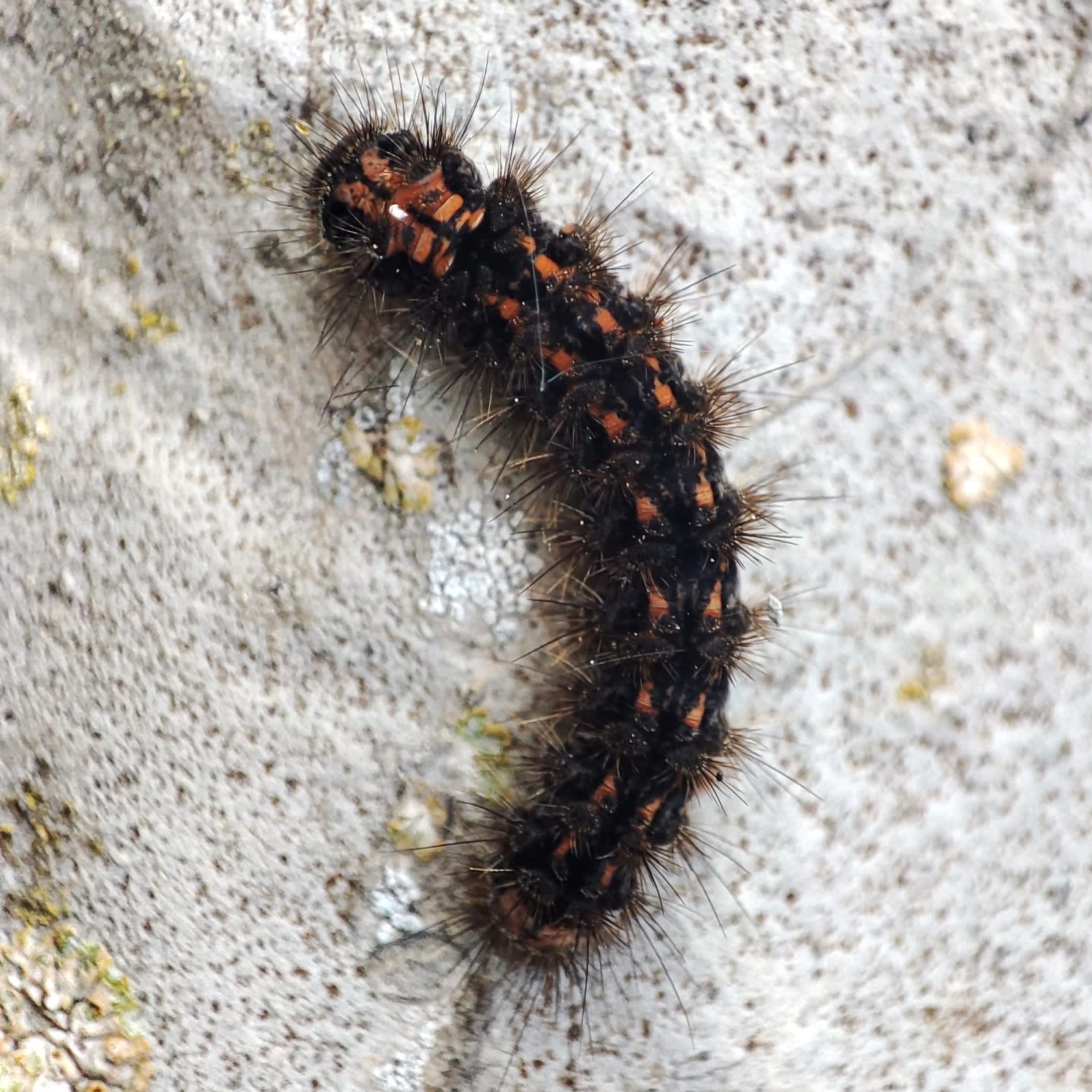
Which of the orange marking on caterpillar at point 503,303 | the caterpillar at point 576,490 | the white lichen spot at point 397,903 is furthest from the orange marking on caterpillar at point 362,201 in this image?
the white lichen spot at point 397,903

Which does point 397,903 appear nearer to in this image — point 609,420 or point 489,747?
point 489,747

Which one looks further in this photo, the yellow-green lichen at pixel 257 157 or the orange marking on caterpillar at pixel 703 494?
the yellow-green lichen at pixel 257 157

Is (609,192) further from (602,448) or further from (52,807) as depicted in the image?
(52,807)

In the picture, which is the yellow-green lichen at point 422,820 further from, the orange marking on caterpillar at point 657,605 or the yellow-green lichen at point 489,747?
the orange marking on caterpillar at point 657,605

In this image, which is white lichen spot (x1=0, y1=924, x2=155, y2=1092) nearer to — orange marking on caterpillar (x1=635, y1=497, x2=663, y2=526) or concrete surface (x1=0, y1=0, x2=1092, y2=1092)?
concrete surface (x1=0, y1=0, x2=1092, y2=1092)

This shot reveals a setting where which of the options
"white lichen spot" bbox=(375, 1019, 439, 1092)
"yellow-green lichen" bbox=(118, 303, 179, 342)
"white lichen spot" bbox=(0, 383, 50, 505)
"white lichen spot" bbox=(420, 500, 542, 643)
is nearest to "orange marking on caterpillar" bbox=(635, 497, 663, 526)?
"white lichen spot" bbox=(420, 500, 542, 643)

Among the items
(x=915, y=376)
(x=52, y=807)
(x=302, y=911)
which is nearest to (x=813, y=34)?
(x=915, y=376)
